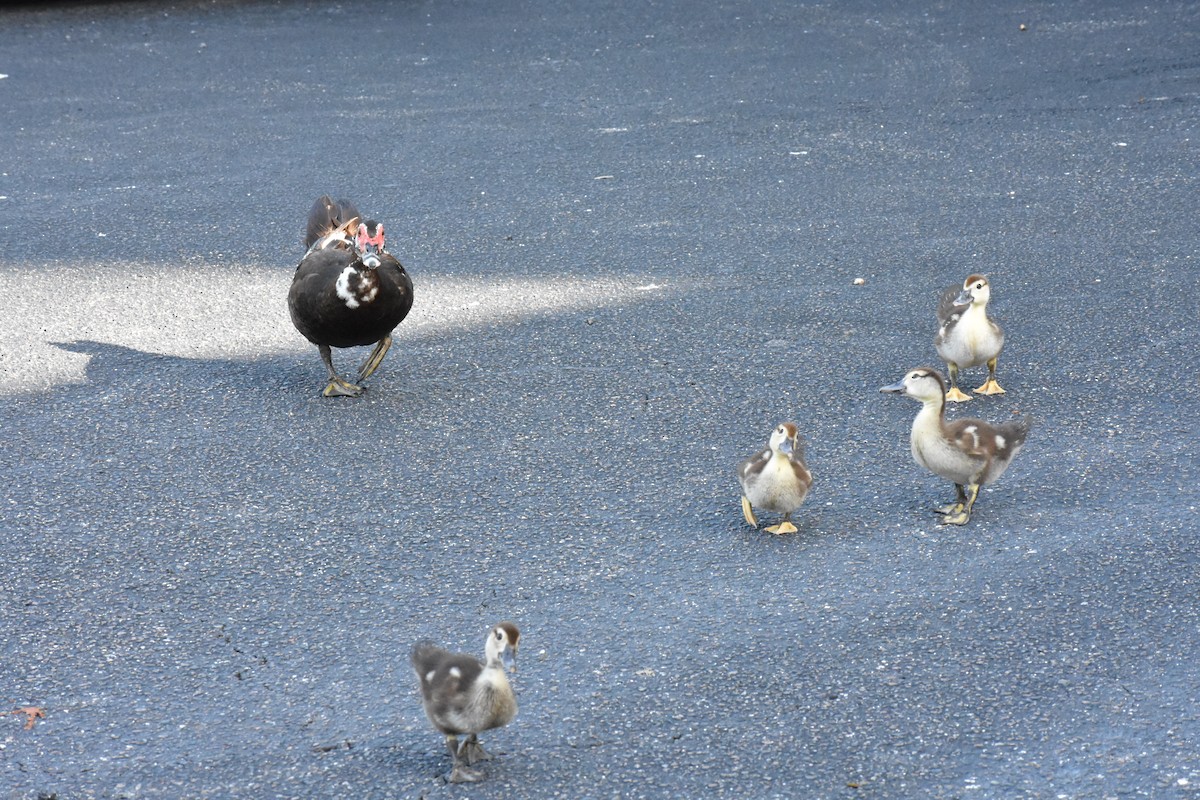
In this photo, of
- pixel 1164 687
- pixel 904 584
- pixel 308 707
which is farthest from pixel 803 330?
pixel 308 707

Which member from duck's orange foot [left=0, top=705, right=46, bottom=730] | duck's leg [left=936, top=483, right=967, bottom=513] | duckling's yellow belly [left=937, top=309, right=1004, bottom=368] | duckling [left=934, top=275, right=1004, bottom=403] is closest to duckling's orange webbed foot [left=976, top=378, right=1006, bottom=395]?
duckling [left=934, top=275, right=1004, bottom=403]

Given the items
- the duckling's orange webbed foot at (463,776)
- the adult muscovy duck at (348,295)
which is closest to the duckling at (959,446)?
the duckling's orange webbed foot at (463,776)

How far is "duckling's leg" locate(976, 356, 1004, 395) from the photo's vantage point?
5566 mm

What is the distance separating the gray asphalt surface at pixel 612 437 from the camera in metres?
3.56

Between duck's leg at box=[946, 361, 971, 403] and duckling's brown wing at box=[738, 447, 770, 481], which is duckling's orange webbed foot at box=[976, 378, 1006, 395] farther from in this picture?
duckling's brown wing at box=[738, 447, 770, 481]

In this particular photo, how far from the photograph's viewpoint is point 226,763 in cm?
346

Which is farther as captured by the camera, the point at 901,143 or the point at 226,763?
the point at 901,143

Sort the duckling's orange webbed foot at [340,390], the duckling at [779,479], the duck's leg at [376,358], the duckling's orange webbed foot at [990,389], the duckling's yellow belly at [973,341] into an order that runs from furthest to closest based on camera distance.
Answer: the duck's leg at [376,358]
the duckling's orange webbed foot at [340,390]
the duckling's orange webbed foot at [990,389]
the duckling's yellow belly at [973,341]
the duckling at [779,479]

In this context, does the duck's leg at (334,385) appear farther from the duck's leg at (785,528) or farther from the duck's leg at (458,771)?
the duck's leg at (458,771)

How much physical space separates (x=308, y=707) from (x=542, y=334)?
295 centimetres

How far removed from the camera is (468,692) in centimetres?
323

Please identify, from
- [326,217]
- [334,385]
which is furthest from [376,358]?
[326,217]

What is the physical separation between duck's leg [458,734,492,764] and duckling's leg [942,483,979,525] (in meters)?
1.89

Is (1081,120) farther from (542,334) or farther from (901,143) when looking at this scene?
(542,334)
